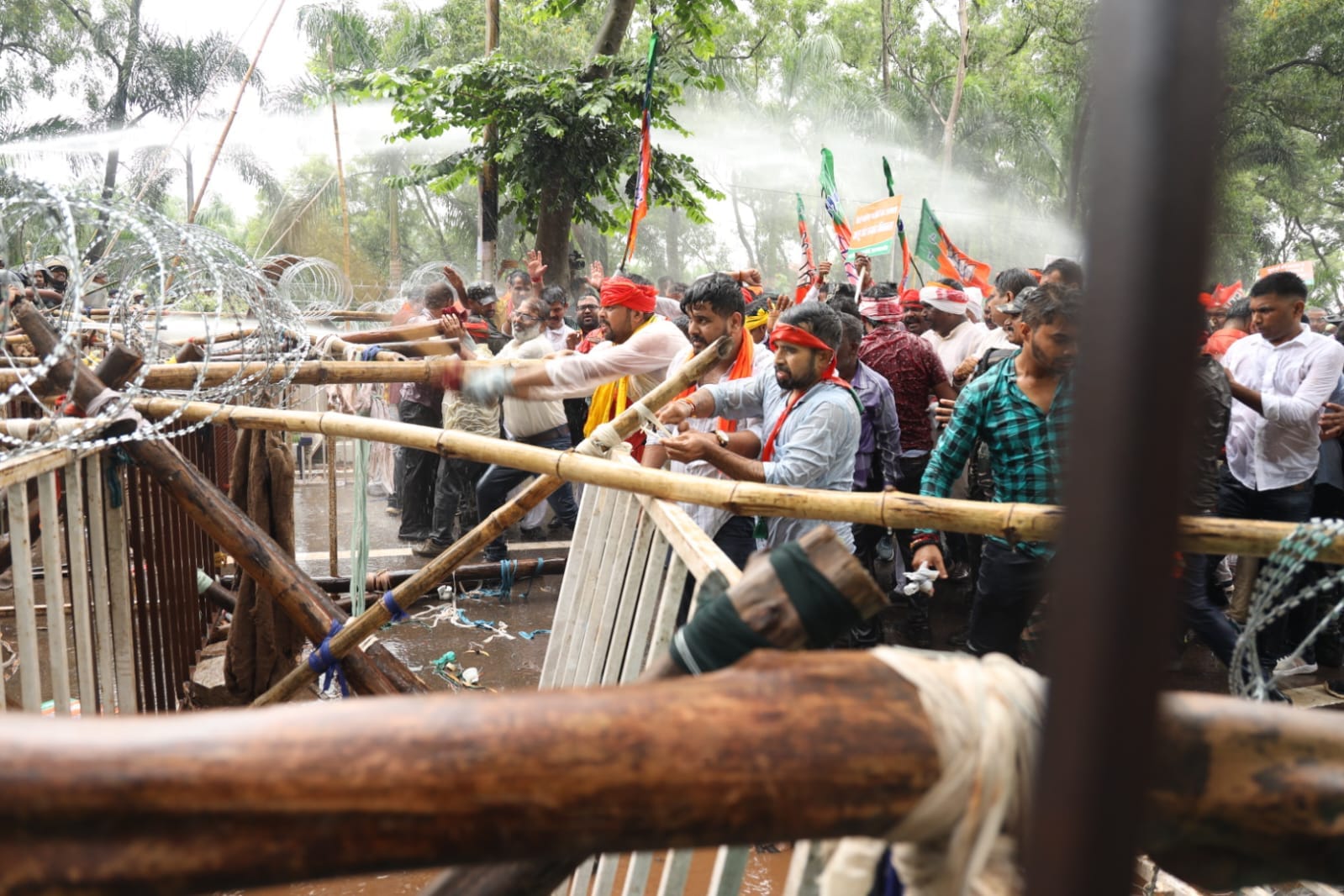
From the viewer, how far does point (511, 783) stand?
68 centimetres

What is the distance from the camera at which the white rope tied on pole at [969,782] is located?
2.50 feet

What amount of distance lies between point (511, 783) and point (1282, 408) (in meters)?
5.45

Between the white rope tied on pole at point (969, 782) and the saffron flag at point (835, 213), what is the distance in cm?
877

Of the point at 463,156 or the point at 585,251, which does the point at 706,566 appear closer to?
the point at 463,156

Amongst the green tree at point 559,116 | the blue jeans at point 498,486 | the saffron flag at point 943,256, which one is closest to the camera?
the blue jeans at point 498,486

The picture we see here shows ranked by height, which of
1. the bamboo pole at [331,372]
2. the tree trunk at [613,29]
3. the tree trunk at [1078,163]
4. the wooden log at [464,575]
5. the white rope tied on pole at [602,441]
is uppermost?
the tree trunk at [613,29]

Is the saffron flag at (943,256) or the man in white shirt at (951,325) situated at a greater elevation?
the saffron flag at (943,256)

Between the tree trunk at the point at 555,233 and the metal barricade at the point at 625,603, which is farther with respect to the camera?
the tree trunk at the point at 555,233

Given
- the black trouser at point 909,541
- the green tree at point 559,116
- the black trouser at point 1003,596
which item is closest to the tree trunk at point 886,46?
the green tree at point 559,116

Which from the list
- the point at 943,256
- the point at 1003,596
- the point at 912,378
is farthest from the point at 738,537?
the point at 943,256

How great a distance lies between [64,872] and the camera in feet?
2.17

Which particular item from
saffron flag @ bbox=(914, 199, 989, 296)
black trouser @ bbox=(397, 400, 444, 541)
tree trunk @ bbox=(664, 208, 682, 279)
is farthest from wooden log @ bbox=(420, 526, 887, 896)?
tree trunk @ bbox=(664, 208, 682, 279)

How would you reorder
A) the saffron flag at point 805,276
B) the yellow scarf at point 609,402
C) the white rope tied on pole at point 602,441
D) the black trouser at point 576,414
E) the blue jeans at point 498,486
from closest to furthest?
the white rope tied on pole at point 602,441, the yellow scarf at point 609,402, the blue jeans at point 498,486, the saffron flag at point 805,276, the black trouser at point 576,414

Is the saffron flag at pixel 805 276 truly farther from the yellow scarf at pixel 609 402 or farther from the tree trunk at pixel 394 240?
the tree trunk at pixel 394 240
